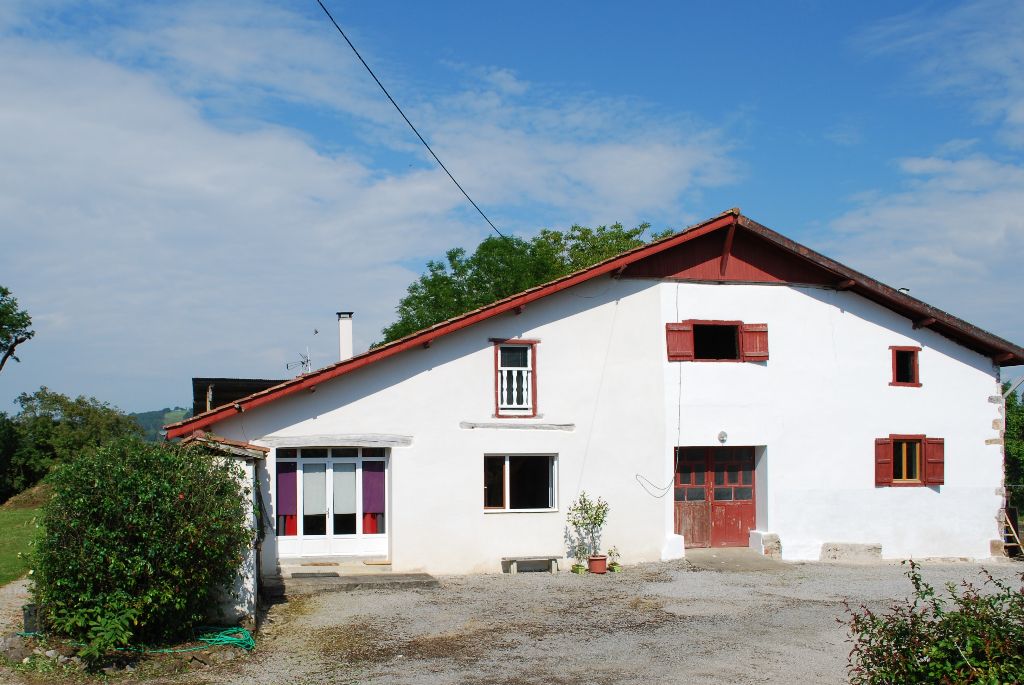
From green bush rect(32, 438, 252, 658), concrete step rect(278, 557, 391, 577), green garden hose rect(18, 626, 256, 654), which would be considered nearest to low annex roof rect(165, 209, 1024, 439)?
concrete step rect(278, 557, 391, 577)

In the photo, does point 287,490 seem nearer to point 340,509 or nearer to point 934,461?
→ point 340,509

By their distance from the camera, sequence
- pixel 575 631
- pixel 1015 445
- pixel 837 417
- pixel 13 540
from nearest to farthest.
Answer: pixel 575 631 → pixel 837 417 → pixel 13 540 → pixel 1015 445

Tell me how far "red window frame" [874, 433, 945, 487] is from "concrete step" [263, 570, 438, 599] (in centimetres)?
950

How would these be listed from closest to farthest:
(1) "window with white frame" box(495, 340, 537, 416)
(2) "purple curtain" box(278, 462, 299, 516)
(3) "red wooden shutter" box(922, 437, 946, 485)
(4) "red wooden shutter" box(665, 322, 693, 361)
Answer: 1. (2) "purple curtain" box(278, 462, 299, 516)
2. (1) "window with white frame" box(495, 340, 537, 416)
3. (4) "red wooden shutter" box(665, 322, 693, 361)
4. (3) "red wooden shutter" box(922, 437, 946, 485)

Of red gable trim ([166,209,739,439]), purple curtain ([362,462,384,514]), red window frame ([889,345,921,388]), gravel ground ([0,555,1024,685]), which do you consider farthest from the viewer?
red window frame ([889,345,921,388])

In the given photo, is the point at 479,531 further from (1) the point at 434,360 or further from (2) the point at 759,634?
(2) the point at 759,634

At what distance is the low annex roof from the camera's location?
15320mm

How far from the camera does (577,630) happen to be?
38.9ft

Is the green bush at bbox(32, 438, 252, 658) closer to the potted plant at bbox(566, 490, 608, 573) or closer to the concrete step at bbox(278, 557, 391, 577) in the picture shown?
the concrete step at bbox(278, 557, 391, 577)

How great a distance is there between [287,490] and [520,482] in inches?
166

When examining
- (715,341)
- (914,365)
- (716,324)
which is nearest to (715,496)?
(715,341)

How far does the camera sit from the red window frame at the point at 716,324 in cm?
1803

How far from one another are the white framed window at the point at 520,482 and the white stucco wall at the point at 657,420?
25 cm

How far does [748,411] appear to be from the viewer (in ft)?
60.3
